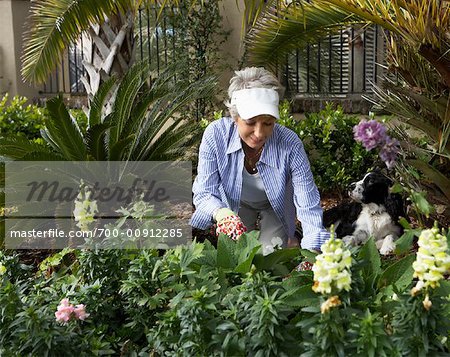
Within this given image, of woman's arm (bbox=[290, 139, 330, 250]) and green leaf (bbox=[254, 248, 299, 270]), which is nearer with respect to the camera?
green leaf (bbox=[254, 248, 299, 270])

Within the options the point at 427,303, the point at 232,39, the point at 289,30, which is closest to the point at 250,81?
the point at 289,30

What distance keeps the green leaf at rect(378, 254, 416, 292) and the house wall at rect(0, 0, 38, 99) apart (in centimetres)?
880

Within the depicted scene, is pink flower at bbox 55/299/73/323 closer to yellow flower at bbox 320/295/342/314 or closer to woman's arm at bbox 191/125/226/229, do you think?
yellow flower at bbox 320/295/342/314

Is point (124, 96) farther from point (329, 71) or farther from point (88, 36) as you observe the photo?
point (329, 71)

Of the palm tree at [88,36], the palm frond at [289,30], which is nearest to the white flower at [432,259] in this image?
the palm tree at [88,36]

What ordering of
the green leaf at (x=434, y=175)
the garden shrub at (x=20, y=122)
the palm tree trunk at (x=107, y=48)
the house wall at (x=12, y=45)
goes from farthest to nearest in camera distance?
the house wall at (x=12, y=45)
the garden shrub at (x=20, y=122)
the palm tree trunk at (x=107, y=48)
the green leaf at (x=434, y=175)

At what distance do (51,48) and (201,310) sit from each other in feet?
11.9

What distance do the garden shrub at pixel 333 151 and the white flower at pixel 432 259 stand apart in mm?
4002

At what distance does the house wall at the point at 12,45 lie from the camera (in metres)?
10.2

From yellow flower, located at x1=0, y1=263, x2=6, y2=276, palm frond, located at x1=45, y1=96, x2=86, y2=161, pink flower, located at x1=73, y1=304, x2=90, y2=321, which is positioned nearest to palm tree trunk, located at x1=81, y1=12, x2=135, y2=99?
palm frond, located at x1=45, y1=96, x2=86, y2=161

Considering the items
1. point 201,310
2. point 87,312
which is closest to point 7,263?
point 87,312

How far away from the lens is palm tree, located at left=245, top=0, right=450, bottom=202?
3861 mm

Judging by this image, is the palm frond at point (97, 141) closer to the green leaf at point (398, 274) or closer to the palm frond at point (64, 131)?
the palm frond at point (64, 131)

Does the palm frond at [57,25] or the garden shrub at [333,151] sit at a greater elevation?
the palm frond at [57,25]
